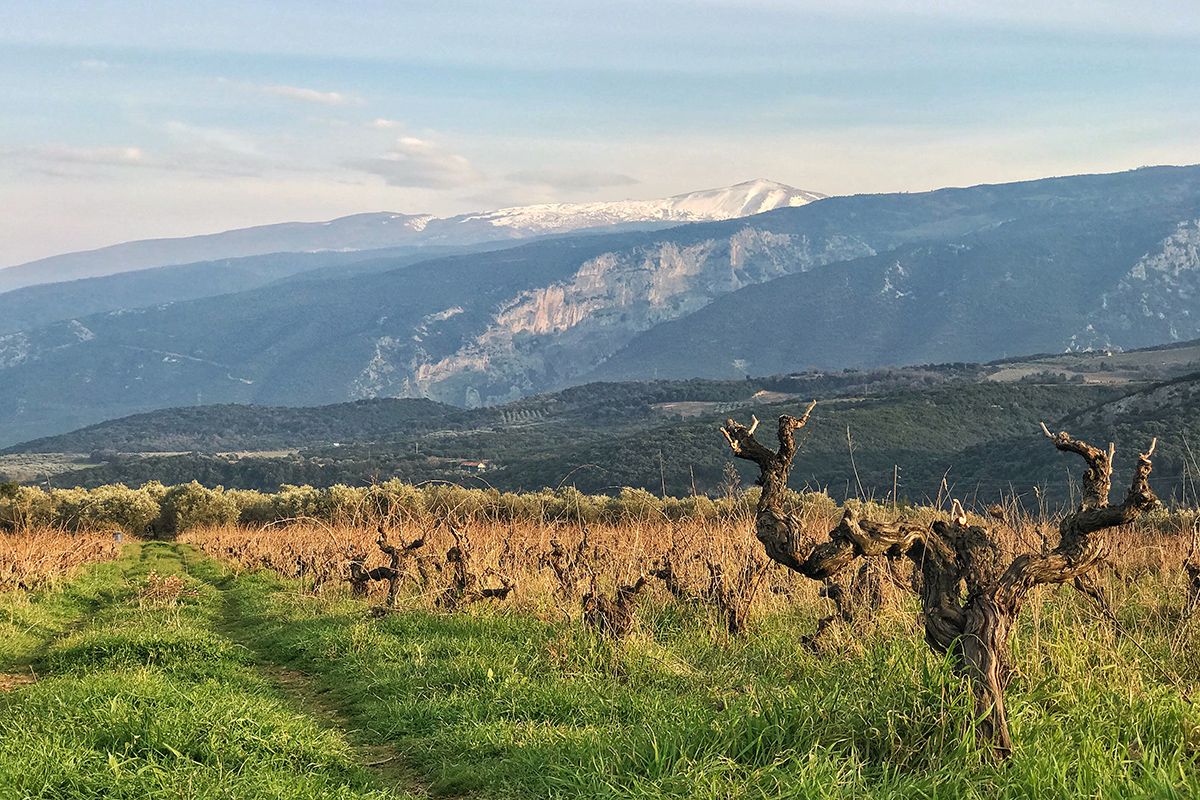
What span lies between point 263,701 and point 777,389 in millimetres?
150088

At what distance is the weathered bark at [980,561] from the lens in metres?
5.39

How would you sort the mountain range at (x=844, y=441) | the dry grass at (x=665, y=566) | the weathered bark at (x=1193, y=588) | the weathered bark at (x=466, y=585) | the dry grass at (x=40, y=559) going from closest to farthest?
the weathered bark at (x=1193, y=588) < the dry grass at (x=665, y=566) < the weathered bark at (x=466, y=585) < the dry grass at (x=40, y=559) < the mountain range at (x=844, y=441)

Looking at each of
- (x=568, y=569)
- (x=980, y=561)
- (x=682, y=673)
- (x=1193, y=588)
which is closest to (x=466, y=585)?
(x=568, y=569)

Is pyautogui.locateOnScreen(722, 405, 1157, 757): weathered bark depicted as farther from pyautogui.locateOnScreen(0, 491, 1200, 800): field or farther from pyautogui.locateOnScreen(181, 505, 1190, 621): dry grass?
pyautogui.locateOnScreen(181, 505, 1190, 621): dry grass

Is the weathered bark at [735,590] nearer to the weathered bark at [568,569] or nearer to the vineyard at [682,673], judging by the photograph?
the vineyard at [682,673]

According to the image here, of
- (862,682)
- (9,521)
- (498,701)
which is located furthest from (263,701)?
(9,521)

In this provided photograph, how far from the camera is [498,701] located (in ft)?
27.5

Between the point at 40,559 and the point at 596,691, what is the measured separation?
48.1ft

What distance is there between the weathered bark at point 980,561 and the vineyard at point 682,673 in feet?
0.05

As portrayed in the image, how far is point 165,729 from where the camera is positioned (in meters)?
6.97

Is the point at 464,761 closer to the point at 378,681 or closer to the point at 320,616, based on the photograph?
the point at 378,681

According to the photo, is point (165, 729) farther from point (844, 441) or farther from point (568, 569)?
point (844, 441)

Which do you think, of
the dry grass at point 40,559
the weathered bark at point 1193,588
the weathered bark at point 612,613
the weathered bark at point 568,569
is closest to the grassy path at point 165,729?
the weathered bark at point 612,613

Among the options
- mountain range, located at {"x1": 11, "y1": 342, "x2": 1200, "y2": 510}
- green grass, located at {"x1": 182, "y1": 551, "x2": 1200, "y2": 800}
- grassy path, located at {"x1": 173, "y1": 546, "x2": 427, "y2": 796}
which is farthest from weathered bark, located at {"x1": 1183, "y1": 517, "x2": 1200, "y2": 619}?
mountain range, located at {"x1": 11, "y1": 342, "x2": 1200, "y2": 510}
